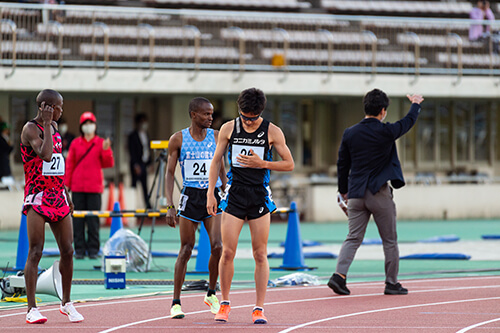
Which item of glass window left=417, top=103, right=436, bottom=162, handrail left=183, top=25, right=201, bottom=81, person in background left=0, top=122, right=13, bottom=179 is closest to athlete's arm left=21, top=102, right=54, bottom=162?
person in background left=0, top=122, right=13, bottom=179

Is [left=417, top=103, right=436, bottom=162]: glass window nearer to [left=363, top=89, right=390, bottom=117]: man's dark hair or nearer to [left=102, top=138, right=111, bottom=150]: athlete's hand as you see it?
[left=102, top=138, right=111, bottom=150]: athlete's hand

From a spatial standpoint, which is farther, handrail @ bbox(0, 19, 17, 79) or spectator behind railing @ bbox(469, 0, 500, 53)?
spectator behind railing @ bbox(469, 0, 500, 53)

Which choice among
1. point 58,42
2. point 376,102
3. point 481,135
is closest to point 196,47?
point 58,42

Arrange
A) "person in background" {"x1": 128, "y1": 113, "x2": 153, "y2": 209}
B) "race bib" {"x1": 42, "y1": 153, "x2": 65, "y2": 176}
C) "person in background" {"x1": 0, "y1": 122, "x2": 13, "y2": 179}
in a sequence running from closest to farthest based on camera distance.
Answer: "race bib" {"x1": 42, "y1": 153, "x2": 65, "y2": 176} < "person in background" {"x1": 0, "y1": 122, "x2": 13, "y2": 179} < "person in background" {"x1": 128, "y1": 113, "x2": 153, "y2": 209}

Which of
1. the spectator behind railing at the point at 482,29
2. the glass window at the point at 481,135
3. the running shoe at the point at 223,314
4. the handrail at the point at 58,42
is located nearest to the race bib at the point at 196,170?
the running shoe at the point at 223,314

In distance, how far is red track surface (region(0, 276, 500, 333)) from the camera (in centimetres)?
853

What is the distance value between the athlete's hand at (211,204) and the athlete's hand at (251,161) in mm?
402

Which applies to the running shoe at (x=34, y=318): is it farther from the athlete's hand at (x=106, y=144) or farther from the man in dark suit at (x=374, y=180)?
the athlete's hand at (x=106, y=144)

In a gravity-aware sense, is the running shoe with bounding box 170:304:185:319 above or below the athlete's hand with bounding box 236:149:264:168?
below

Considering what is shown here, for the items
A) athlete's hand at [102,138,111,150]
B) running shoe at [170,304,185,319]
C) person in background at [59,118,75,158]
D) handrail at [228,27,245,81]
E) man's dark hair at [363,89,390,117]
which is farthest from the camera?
handrail at [228,27,245,81]

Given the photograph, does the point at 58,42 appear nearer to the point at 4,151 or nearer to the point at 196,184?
the point at 4,151

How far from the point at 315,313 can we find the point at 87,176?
22.6ft

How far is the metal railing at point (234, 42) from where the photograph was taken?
23969 mm

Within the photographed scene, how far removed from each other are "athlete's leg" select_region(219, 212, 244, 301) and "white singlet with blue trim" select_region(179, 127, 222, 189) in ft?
2.15
